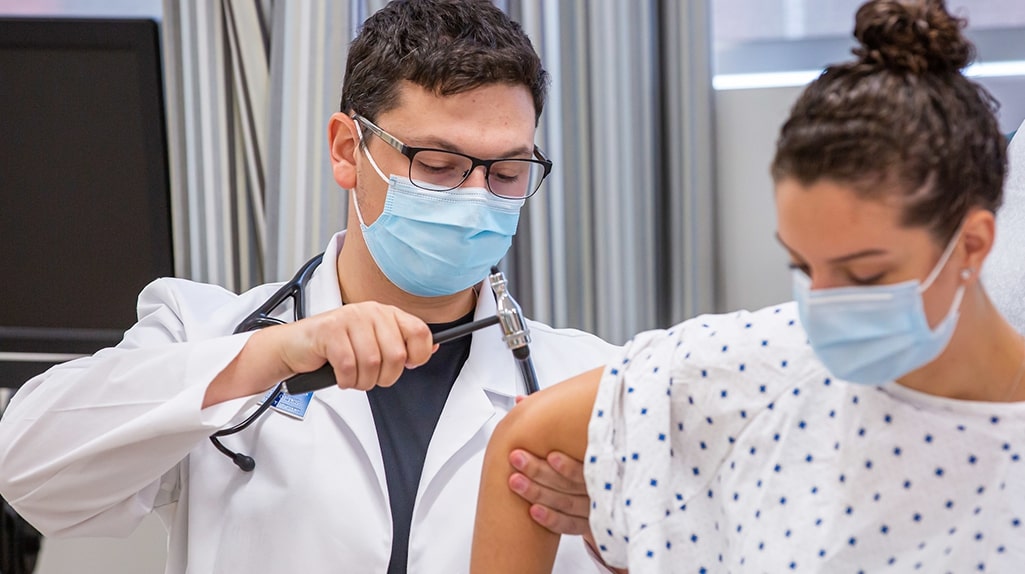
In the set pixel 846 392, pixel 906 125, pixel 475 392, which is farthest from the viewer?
pixel 475 392

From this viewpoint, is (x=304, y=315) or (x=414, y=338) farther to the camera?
(x=304, y=315)

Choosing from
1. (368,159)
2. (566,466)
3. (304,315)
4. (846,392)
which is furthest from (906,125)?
(304,315)

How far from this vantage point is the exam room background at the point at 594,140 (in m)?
1.93

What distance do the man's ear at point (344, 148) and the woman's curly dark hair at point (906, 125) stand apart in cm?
72

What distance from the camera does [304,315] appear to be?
1422mm

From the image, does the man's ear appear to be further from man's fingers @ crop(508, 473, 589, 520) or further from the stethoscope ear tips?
man's fingers @ crop(508, 473, 589, 520)

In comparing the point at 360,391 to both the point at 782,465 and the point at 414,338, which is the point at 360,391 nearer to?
the point at 414,338

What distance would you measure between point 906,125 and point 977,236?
Result: 0.12m

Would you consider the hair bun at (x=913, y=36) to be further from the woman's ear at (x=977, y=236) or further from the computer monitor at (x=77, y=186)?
the computer monitor at (x=77, y=186)

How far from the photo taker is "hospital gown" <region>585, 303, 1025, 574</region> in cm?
93

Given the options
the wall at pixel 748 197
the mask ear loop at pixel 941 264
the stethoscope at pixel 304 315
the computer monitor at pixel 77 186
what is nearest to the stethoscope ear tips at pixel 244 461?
the stethoscope at pixel 304 315

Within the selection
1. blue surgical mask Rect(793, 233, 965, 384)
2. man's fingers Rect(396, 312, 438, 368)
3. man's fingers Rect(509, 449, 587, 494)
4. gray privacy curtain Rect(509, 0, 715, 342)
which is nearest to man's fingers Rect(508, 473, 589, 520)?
man's fingers Rect(509, 449, 587, 494)

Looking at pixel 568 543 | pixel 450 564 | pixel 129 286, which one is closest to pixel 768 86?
pixel 568 543

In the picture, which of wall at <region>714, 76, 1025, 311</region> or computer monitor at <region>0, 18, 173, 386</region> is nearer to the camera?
computer monitor at <region>0, 18, 173, 386</region>
